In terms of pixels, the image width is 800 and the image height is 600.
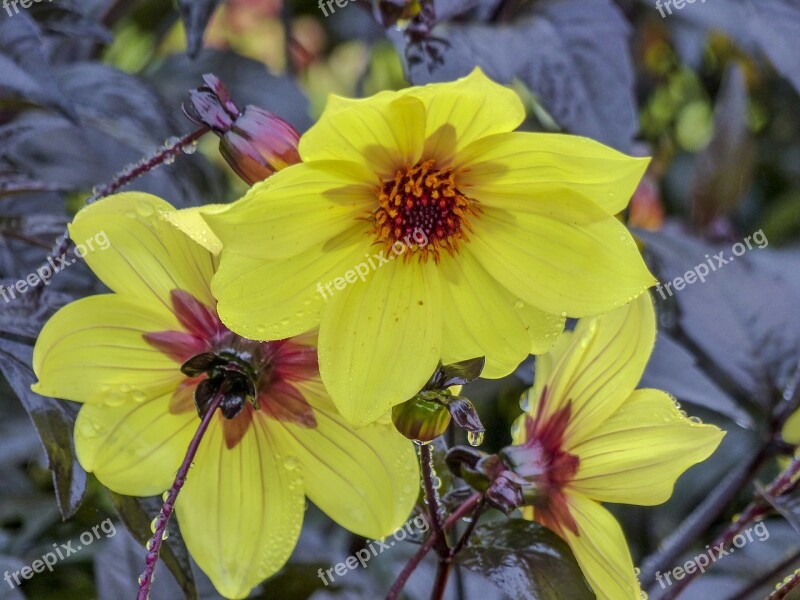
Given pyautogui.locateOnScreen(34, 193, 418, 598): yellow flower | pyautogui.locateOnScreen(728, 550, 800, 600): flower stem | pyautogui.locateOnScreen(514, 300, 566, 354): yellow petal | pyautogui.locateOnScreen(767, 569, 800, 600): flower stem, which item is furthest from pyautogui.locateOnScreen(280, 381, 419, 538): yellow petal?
pyautogui.locateOnScreen(728, 550, 800, 600): flower stem

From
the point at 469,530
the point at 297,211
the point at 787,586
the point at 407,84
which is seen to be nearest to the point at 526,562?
the point at 469,530

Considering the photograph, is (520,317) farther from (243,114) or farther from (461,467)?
(243,114)

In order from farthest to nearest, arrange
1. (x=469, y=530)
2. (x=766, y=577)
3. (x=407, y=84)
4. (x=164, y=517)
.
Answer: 1. (x=407, y=84)
2. (x=766, y=577)
3. (x=469, y=530)
4. (x=164, y=517)

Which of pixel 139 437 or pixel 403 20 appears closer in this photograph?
pixel 139 437

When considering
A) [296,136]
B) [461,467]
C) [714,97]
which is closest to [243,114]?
[296,136]

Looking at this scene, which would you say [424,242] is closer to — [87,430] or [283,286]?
[283,286]
